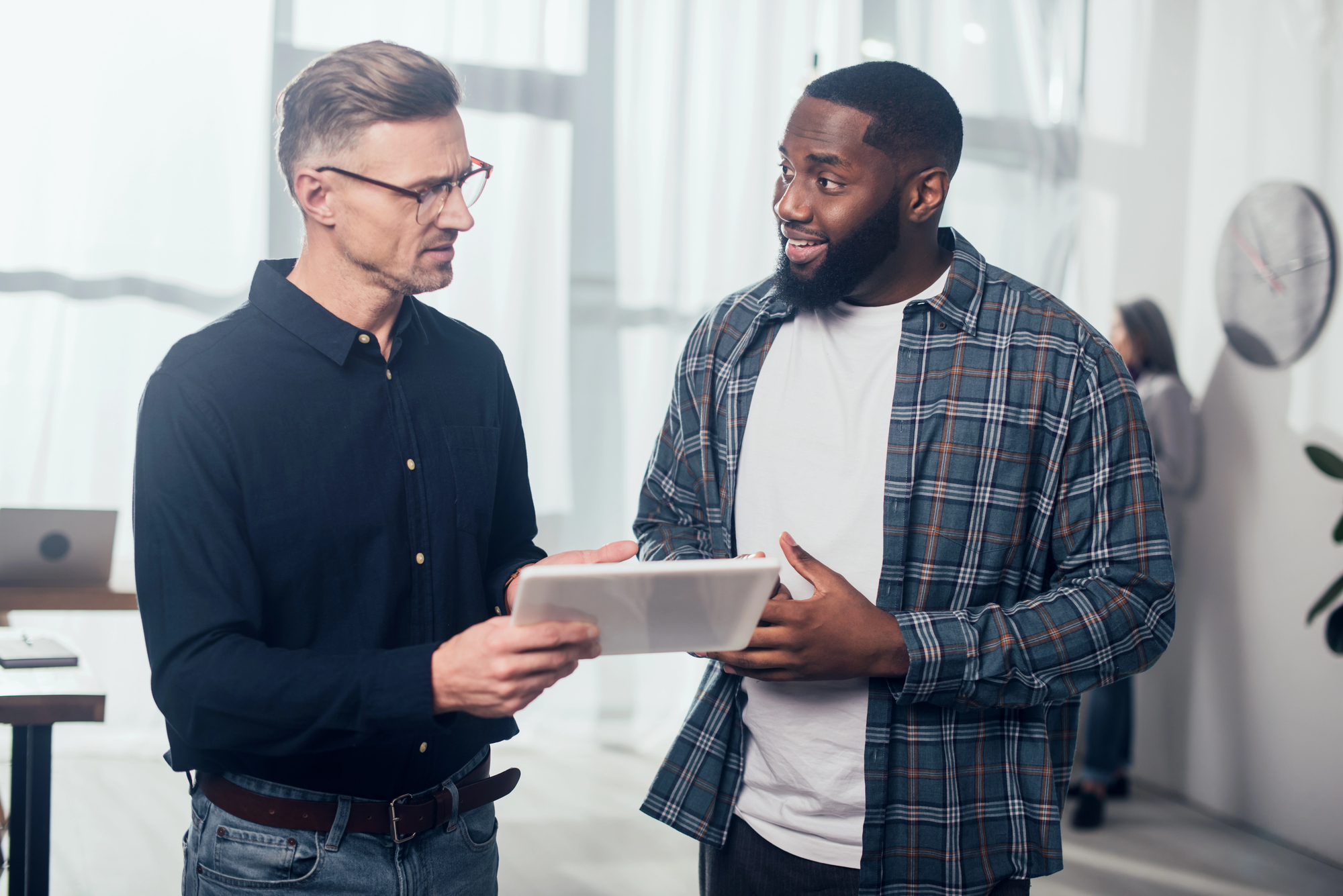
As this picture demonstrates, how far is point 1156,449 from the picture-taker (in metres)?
3.42

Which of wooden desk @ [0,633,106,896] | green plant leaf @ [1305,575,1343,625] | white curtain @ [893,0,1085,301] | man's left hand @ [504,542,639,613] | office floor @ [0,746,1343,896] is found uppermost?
white curtain @ [893,0,1085,301]

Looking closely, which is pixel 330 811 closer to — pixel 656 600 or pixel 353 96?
pixel 656 600

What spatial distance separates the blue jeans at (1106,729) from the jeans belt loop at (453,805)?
8.93ft

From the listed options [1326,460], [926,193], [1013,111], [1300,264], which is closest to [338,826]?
[926,193]

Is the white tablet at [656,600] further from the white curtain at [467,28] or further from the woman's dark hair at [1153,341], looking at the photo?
the white curtain at [467,28]

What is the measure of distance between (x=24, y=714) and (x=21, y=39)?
2.66 metres

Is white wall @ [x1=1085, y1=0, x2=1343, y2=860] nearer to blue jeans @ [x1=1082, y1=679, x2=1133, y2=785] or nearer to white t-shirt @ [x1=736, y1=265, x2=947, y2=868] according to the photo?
blue jeans @ [x1=1082, y1=679, x2=1133, y2=785]

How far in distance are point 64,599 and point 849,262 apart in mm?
2035

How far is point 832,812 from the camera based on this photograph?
50.2 inches

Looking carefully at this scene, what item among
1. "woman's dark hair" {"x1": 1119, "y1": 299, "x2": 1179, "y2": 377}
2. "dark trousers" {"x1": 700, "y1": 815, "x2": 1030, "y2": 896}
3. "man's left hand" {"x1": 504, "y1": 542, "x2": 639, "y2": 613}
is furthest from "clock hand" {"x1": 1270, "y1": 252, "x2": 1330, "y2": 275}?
"man's left hand" {"x1": 504, "y1": 542, "x2": 639, "y2": 613}

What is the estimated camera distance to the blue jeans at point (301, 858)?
1.07 meters

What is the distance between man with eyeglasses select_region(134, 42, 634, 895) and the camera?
0.99 m

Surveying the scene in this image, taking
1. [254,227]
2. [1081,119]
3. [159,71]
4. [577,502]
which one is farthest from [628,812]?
[1081,119]

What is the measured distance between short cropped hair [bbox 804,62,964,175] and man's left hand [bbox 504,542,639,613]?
66cm
